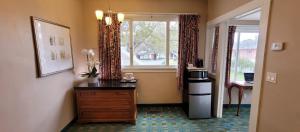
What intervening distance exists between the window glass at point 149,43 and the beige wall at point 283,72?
2335 millimetres

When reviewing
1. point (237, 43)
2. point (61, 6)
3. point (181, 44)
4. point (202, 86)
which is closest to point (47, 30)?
point (61, 6)

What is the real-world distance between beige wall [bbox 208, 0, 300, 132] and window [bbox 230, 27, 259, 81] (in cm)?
210

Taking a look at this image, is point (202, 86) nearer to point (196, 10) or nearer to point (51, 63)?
point (196, 10)

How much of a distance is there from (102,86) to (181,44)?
1990mm

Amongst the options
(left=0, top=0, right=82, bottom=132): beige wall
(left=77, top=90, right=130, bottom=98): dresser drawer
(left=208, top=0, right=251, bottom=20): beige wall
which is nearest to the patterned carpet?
(left=77, top=90, right=130, bottom=98): dresser drawer

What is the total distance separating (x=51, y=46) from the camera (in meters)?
2.30

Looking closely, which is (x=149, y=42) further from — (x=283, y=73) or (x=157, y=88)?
(x=283, y=73)

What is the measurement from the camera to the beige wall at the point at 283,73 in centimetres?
148

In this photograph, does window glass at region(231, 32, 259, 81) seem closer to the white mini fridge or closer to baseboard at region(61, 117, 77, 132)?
the white mini fridge

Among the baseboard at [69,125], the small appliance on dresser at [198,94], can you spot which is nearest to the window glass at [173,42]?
the small appliance on dresser at [198,94]

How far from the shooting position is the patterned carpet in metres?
2.85

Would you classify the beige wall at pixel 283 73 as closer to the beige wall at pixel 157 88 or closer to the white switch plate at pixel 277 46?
the white switch plate at pixel 277 46

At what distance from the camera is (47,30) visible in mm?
2229

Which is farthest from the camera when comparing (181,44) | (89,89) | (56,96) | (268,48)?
(181,44)
